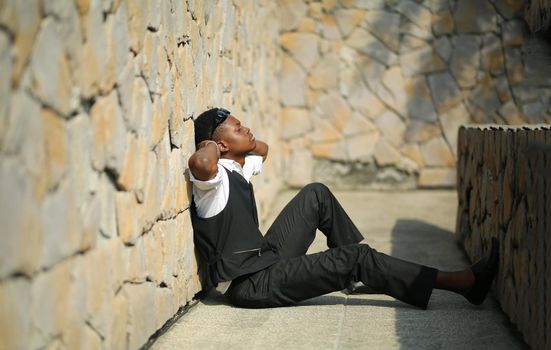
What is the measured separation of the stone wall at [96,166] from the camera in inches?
84.1

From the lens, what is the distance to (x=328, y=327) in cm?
373

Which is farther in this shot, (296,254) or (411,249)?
(411,249)

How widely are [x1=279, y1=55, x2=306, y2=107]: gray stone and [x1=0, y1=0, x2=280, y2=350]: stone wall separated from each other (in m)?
4.14

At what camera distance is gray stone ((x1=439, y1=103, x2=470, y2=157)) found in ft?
27.8

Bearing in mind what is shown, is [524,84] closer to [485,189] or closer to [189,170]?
[485,189]

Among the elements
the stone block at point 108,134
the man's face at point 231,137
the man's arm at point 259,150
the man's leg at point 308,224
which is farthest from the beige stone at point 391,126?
the stone block at point 108,134

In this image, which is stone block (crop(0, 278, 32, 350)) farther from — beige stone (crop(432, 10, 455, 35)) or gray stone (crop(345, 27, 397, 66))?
beige stone (crop(432, 10, 455, 35))

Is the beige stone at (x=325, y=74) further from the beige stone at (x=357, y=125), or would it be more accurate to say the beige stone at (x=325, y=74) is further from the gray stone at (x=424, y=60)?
the gray stone at (x=424, y=60)

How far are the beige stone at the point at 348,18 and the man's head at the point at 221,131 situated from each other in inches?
181

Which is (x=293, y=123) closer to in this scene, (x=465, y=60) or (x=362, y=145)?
(x=362, y=145)

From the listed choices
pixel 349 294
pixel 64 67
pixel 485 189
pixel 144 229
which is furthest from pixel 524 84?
pixel 64 67

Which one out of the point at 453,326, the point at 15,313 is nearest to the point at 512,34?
the point at 453,326

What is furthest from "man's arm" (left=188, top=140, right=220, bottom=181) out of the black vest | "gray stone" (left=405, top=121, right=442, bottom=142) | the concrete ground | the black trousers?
"gray stone" (left=405, top=121, right=442, bottom=142)

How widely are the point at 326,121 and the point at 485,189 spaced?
3.94 meters
